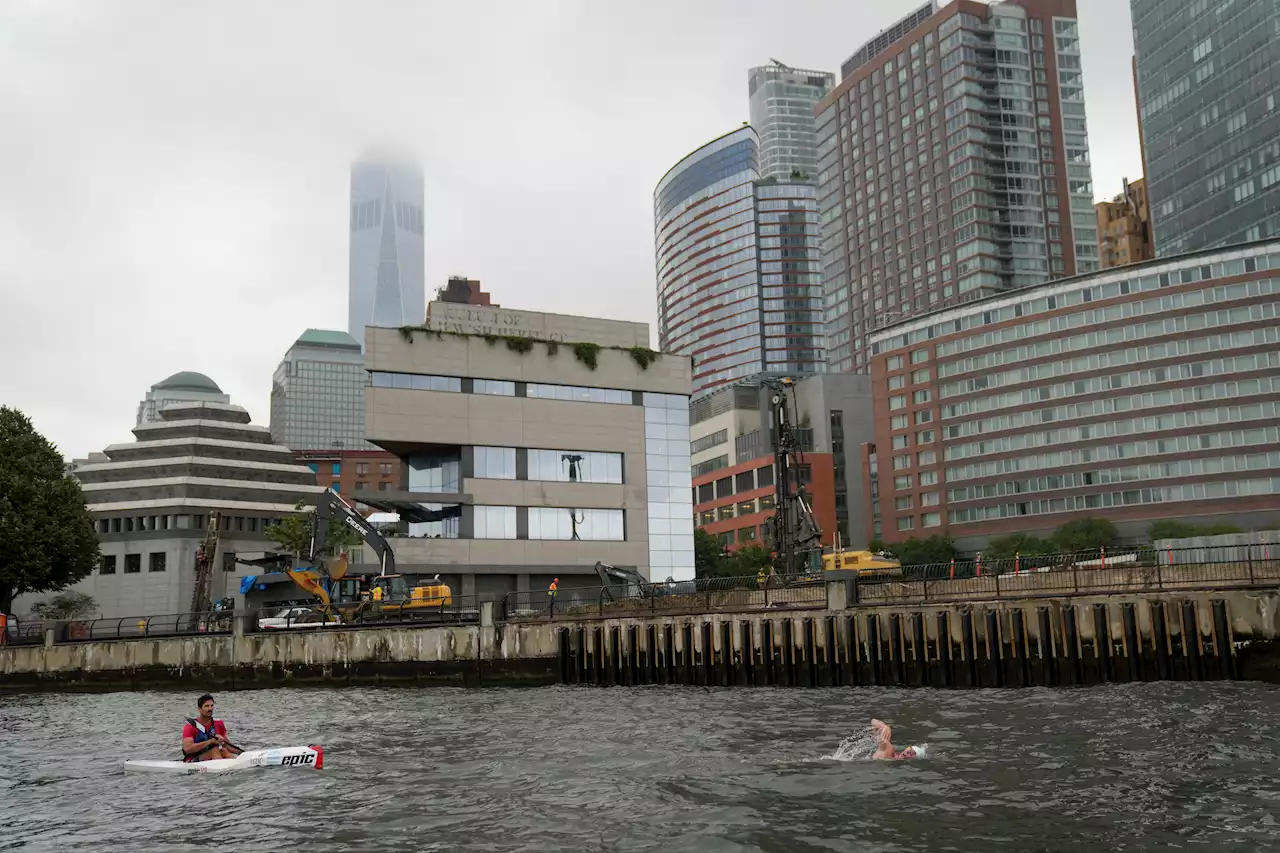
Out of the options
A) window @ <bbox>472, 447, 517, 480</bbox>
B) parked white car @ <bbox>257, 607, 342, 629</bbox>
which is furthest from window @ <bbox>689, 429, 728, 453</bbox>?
parked white car @ <bbox>257, 607, 342, 629</bbox>

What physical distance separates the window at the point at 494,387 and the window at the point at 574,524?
883cm

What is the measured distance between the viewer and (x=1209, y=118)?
16025 centimetres

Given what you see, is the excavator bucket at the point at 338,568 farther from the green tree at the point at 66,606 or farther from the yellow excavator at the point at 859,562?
the green tree at the point at 66,606

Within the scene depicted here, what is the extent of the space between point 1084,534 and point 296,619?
3771 inches

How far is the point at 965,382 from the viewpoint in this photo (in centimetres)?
14175

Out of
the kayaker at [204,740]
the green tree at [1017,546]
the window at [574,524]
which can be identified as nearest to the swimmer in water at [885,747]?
the kayaker at [204,740]

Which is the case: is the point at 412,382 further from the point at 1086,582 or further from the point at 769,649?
the point at 1086,582

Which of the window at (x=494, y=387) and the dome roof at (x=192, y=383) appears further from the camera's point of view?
the dome roof at (x=192, y=383)

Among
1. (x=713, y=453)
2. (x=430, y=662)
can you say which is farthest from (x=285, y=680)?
(x=713, y=453)

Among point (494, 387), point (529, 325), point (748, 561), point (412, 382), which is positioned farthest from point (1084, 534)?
point (412, 382)

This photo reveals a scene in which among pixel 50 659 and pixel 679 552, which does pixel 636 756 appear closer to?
pixel 50 659

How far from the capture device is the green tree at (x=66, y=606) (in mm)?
95312

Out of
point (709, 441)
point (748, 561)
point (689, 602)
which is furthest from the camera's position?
point (709, 441)

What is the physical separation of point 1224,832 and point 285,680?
41.6m
